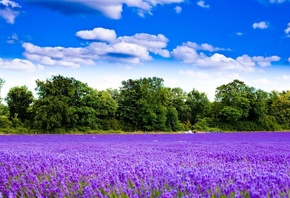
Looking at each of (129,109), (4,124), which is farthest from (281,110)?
(4,124)

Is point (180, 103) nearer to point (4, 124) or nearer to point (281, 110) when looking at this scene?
point (281, 110)

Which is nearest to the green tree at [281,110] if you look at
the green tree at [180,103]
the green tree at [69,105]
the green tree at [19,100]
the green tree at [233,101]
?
the green tree at [233,101]

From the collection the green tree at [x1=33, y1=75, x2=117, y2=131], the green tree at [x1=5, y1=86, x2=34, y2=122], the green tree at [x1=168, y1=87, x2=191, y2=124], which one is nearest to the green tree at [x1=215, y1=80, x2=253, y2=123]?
the green tree at [x1=168, y1=87, x2=191, y2=124]

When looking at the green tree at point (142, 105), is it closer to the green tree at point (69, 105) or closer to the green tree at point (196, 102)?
the green tree at point (69, 105)

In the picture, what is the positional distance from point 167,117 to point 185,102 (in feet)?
40.3

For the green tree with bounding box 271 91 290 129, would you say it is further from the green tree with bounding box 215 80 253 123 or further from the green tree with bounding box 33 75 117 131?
the green tree with bounding box 33 75 117 131

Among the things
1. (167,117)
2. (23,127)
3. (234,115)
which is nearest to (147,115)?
(167,117)

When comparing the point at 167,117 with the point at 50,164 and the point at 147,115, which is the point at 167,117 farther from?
the point at 50,164

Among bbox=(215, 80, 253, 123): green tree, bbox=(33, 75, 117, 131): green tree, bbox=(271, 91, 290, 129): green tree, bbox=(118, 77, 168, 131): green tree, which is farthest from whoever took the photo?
bbox=(271, 91, 290, 129): green tree

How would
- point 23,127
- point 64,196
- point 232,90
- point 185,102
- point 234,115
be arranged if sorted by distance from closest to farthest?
point 64,196
point 23,127
point 234,115
point 232,90
point 185,102

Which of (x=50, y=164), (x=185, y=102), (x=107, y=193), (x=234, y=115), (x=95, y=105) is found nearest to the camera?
(x=107, y=193)

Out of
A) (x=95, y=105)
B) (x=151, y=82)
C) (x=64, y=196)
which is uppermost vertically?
(x=151, y=82)

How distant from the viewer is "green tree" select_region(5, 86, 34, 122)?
46000 millimetres

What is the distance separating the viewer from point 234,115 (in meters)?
46.6
